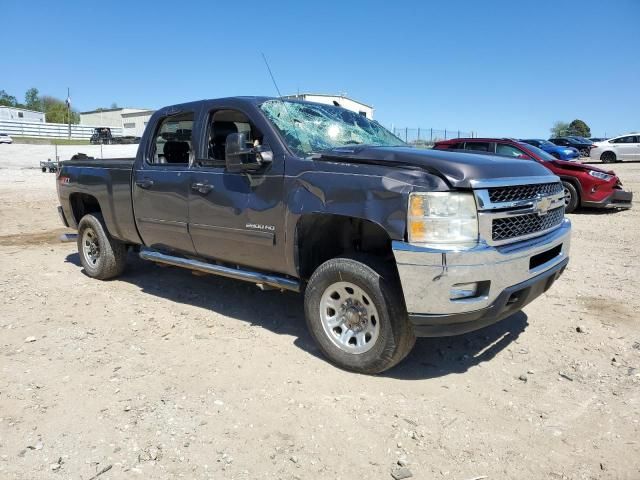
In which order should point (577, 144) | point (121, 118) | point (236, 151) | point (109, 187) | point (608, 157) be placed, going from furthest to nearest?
point (121, 118) < point (577, 144) < point (608, 157) < point (109, 187) < point (236, 151)

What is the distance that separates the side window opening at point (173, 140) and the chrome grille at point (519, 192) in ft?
9.66

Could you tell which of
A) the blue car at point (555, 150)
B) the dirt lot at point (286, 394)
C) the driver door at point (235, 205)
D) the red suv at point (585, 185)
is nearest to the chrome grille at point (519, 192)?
the dirt lot at point (286, 394)

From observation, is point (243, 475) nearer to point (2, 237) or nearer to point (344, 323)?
point (344, 323)

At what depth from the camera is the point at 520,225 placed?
11.4ft

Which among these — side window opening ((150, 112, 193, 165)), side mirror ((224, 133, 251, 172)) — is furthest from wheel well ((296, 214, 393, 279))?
side window opening ((150, 112, 193, 165))

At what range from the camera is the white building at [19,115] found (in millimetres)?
76688

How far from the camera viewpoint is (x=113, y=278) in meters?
6.30

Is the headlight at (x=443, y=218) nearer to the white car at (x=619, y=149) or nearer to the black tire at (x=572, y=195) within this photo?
the black tire at (x=572, y=195)

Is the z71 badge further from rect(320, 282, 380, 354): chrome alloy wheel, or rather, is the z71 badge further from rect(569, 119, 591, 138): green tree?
rect(569, 119, 591, 138): green tree

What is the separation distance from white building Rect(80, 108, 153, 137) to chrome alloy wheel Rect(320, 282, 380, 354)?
66.6 meters

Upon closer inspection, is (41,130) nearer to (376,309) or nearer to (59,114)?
(59,114)

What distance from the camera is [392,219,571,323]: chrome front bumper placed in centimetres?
310

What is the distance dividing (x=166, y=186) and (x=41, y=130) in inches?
2334

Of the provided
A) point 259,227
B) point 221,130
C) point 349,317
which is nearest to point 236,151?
point 259,227
